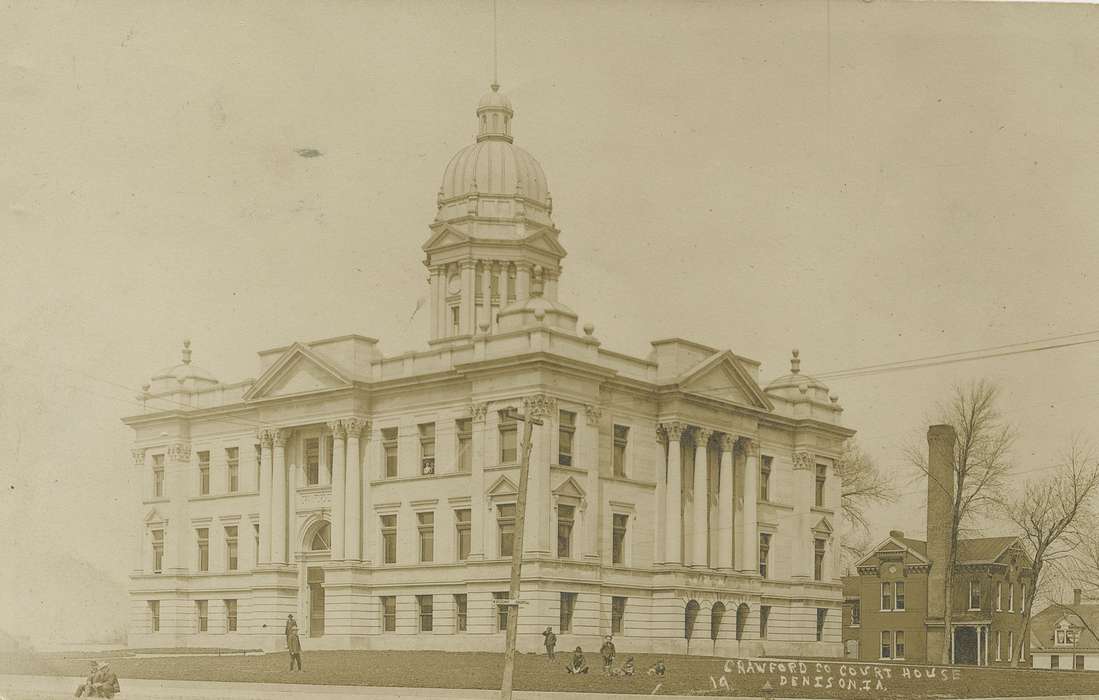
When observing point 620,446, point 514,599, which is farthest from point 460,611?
point 514,599

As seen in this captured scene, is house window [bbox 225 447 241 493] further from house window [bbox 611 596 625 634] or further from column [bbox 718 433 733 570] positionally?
column [bbox 718 433 733 570]

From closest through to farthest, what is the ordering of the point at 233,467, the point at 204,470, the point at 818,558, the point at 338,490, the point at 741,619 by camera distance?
the point at 338,490, the point at 233,467, the point at 741,619, the point at 204,470, the point at 818,558

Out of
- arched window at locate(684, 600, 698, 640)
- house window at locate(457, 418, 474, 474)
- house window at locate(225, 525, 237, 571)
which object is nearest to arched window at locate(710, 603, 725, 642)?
arched window at locate(684, 600, 698, 640)

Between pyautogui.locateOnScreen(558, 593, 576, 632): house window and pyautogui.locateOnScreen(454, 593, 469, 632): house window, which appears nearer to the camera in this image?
pyautogui.locateOnScreen(558, 593, 576, 632): house window

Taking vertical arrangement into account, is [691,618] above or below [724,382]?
below

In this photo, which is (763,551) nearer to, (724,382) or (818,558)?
(818,558)

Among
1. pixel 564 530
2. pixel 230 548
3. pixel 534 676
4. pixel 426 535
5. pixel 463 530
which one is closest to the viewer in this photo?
pixel 534 676

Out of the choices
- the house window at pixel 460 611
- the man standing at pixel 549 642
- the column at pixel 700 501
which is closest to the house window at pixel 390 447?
the house window at pixel 460 611
